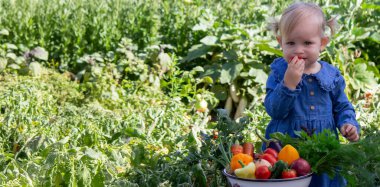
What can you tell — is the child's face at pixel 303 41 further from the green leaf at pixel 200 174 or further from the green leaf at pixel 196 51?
the green leaf at pixel 196 51

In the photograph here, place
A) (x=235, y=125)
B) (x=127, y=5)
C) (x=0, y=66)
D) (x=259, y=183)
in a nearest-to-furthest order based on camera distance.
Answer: (x=259, y=183), (x=235, y=125), (x=0, y=66), (x=127, y=5)

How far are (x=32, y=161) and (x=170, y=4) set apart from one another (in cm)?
380

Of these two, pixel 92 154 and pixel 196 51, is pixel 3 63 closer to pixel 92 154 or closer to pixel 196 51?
pixel 196 51

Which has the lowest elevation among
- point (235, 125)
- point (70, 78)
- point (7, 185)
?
point (70, 78)

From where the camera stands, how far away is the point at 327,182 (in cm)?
342

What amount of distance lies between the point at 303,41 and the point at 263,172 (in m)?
0.77

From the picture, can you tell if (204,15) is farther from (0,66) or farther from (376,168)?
(376,168)

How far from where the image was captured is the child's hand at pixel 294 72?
3.17 meters

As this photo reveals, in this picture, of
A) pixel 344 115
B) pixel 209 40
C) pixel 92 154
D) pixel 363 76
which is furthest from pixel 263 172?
pixel 363 76

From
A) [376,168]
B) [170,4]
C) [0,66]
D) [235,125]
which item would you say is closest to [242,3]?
[170,4]

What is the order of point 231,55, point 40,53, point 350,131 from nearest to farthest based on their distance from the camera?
1. point 350,131
2. point 231,55
3. point 40,53

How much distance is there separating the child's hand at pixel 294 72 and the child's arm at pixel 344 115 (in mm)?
373

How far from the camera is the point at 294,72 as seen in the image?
3168 mm

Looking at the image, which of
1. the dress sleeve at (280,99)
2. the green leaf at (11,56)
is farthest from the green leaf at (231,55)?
the dress sleeve at (280,99)
